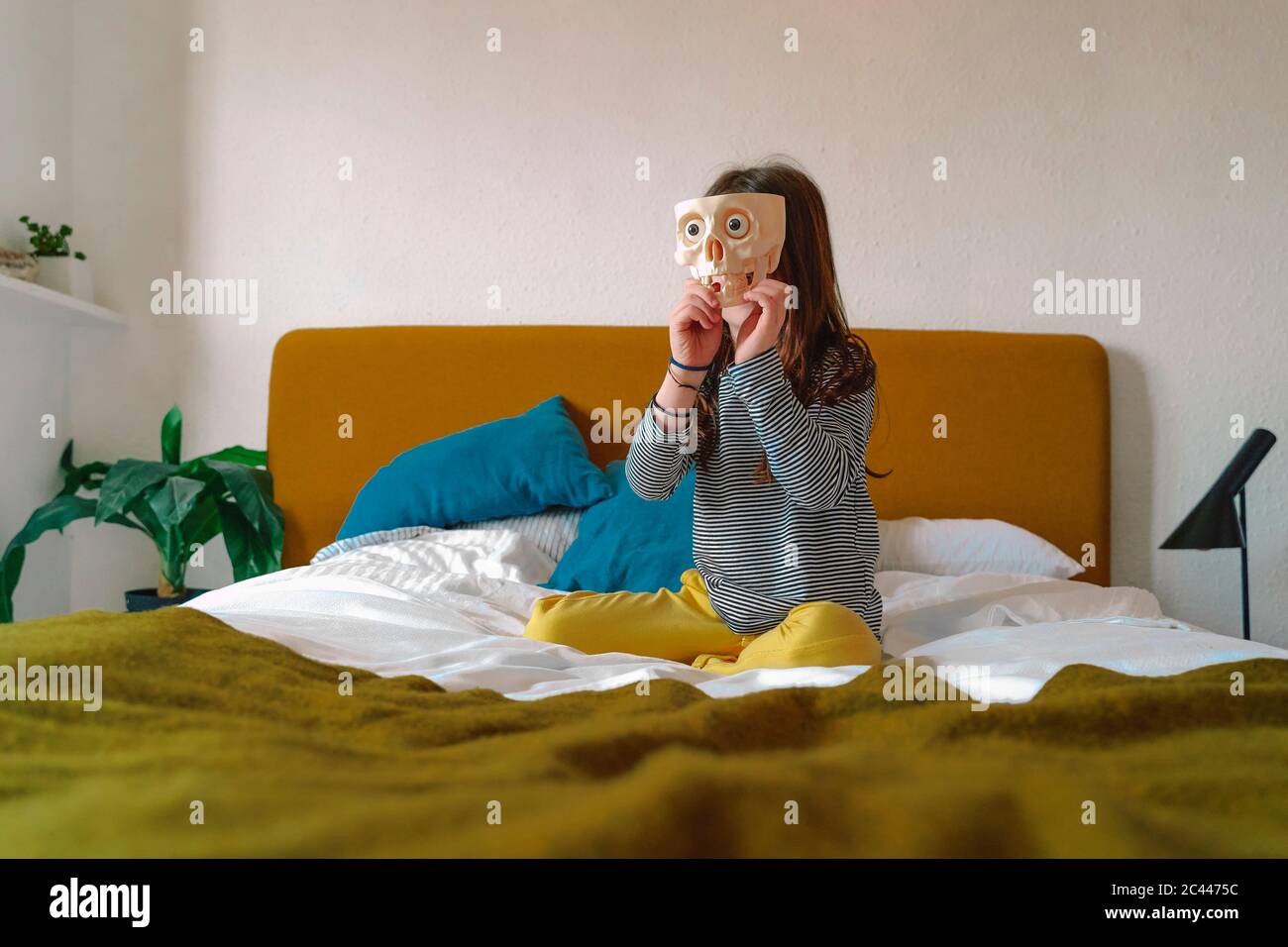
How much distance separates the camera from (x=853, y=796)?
2.39ft

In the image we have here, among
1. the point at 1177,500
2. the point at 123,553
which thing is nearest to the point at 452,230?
the point at 123,553

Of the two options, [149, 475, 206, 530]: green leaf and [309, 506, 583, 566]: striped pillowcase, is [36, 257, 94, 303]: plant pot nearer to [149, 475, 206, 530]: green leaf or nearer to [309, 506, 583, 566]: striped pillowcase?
[149, 475, 206, 530]: green leaf

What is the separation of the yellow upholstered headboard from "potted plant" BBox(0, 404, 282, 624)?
0.19 meters

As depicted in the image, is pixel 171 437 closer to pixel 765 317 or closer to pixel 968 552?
pixel 765 317

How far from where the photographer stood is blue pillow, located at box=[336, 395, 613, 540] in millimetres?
2301

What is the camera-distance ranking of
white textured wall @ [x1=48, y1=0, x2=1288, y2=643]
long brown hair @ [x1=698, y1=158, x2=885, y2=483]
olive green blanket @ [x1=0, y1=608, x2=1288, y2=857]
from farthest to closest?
white textured wall @ [x1=48, y1=0, x2=1288, y2=643] → long brown hair @ [x1=698, y1=158, x2=885, y2=483] → olive green blanket @ [x1=0, y1=608, x2=1288, y2=857]

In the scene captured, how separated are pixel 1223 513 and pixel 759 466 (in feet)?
4.05

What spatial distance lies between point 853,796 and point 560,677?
54 centimetres

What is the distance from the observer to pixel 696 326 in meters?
1.50

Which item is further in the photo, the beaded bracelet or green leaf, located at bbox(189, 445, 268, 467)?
green leaf, located at bbox(189, 445, 268, 467)
